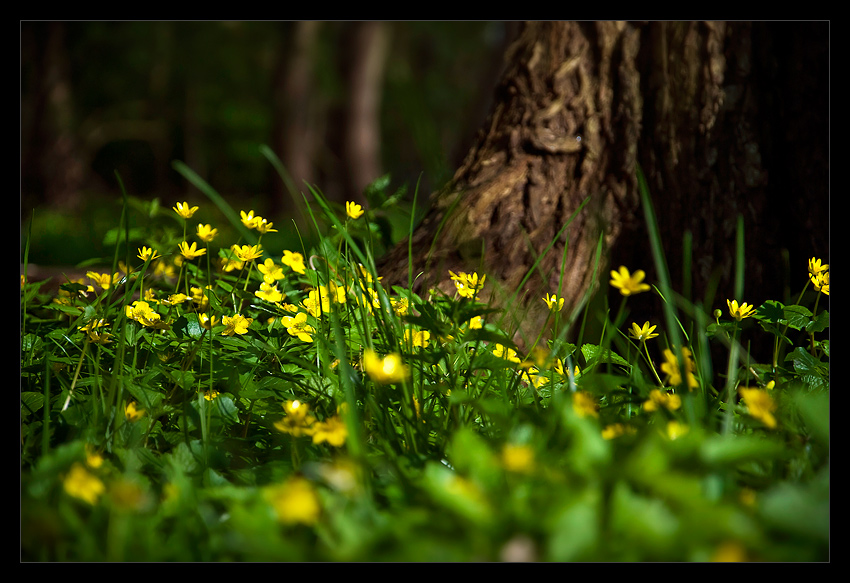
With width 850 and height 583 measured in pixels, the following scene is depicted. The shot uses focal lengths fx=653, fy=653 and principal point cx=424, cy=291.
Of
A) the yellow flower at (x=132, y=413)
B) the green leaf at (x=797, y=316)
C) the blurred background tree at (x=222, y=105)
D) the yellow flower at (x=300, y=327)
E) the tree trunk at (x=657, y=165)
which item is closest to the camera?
the yellow flower at (x=132, y=413)

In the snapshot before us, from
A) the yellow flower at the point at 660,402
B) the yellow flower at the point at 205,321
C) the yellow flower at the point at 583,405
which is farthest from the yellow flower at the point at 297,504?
the yellow flower at the point at 205,321

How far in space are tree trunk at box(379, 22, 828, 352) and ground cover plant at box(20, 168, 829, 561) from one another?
0.96ft

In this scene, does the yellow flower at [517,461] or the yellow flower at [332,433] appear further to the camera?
the yellow flower at [332,433]

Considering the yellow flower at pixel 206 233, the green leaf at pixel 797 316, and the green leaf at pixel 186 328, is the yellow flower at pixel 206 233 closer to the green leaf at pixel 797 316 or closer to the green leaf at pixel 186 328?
the green leaf at pixel 186 328

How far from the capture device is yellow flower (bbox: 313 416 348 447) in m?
1.02

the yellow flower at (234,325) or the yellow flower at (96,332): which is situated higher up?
the yellow flower at (234,325)

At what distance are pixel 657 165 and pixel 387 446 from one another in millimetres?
1341

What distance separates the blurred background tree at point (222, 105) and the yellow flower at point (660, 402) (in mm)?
1528

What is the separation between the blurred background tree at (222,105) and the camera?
30.1ft

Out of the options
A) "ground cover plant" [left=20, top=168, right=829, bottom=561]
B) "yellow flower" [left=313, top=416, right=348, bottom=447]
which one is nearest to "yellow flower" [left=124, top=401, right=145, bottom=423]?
"ground cover plant" [left=20, top=168, right=829, bottom=561]

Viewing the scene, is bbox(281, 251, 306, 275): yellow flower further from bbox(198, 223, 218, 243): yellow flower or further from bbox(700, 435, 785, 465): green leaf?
bbox(700, 435, 785, 465): green leaf

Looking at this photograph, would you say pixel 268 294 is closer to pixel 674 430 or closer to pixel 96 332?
pixel 96 332
